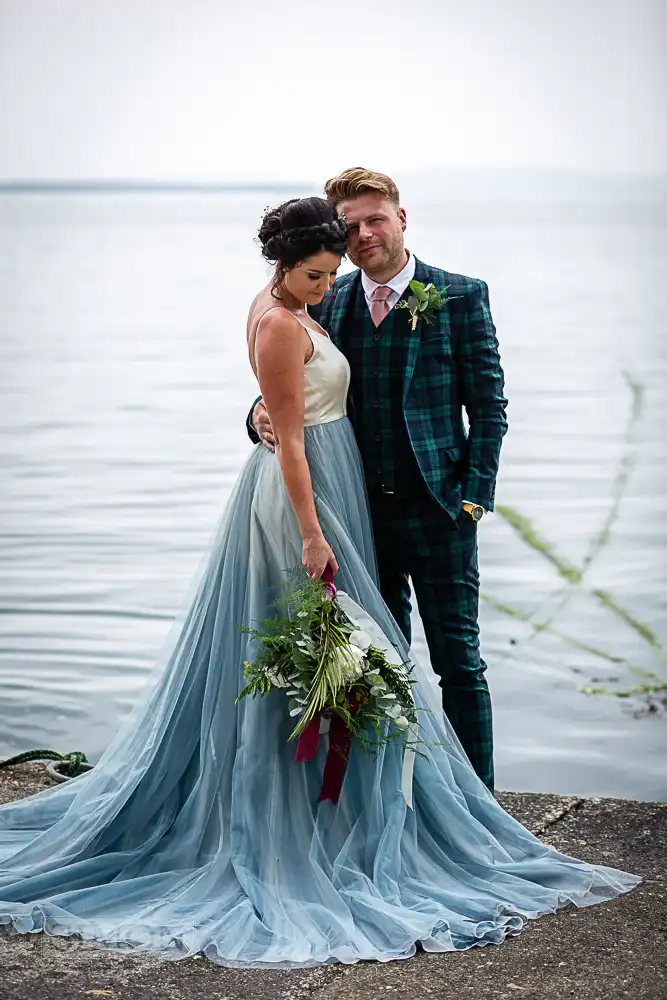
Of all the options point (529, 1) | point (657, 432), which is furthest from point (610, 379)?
point (529, 1)

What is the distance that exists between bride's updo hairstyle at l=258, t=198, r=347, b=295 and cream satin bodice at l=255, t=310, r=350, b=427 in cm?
12

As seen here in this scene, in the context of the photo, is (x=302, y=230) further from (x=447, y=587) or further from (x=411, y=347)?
(x=447, y=587)

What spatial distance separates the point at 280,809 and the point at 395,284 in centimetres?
98

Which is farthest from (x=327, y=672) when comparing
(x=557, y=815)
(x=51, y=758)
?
(x=51, y=758)

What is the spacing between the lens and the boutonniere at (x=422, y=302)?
238 centimetres

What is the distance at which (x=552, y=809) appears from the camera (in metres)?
2.67

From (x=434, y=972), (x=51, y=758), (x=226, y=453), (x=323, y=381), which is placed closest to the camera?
(x=434, y=972)

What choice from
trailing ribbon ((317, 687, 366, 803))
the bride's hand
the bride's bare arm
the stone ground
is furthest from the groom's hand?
the stone ground

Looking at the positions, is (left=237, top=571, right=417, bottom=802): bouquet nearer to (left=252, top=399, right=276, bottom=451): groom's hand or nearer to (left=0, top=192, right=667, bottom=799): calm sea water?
(left=252, top=399, right=276, bottom=451): groom's hand

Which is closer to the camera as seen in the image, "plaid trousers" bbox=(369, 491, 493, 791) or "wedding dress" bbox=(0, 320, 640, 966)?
"wedding dress" bbox=(0, 320, 640, 966)

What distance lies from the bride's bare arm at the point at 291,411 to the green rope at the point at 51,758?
0.96 metres

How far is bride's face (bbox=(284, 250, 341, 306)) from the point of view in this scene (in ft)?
7.29

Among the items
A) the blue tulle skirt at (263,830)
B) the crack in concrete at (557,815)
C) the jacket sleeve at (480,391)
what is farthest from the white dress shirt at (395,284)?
the crack in concrete at (557,815)

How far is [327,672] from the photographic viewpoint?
217 centimetres
